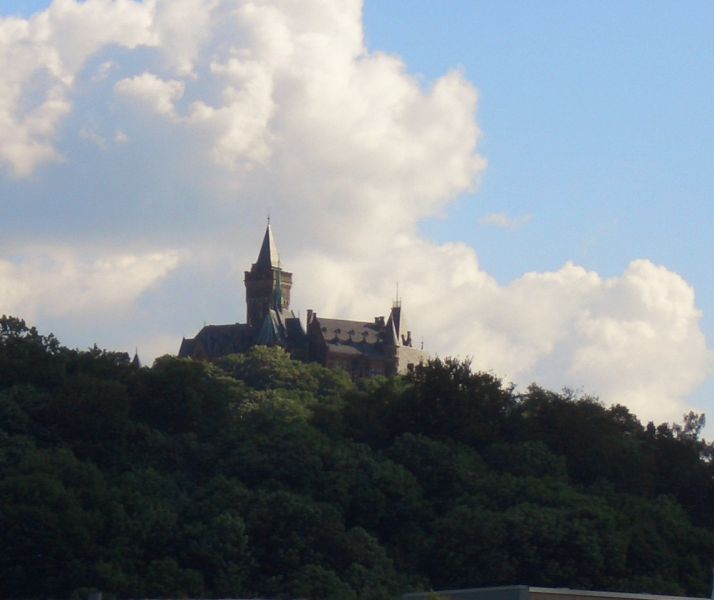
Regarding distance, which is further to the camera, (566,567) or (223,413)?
(223,413)

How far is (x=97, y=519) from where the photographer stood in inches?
2995

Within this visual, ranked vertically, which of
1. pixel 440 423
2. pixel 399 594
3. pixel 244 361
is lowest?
pixel 399 594

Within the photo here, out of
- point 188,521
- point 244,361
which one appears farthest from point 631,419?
point 244,361

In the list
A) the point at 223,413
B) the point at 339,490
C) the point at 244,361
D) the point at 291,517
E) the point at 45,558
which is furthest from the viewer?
the point at 244,361

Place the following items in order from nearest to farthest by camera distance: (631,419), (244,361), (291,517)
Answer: (291,517) → (631,419) → (244,361)

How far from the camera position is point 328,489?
8544 cm

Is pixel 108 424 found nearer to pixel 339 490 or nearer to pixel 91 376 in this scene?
pixel 91 376

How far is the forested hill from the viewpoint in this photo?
7494cm

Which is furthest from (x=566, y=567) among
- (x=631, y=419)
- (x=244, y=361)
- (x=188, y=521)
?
(x=244, y=361)

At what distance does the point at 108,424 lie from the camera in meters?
89.4

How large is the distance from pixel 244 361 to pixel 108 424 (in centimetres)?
8807

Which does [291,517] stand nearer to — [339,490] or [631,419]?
[339,490]

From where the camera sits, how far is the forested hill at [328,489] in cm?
7494

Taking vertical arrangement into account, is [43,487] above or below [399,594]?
above
